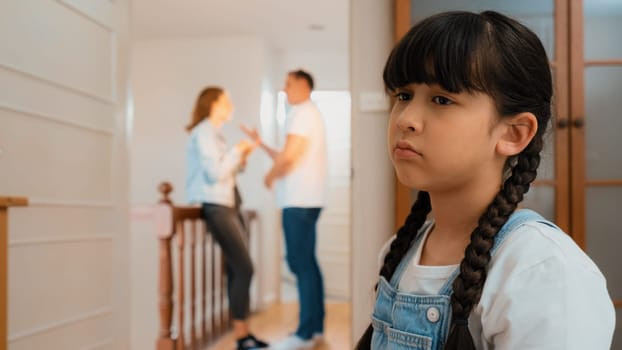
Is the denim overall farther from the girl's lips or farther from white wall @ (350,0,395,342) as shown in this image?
white wall @ (350,0,395,342)

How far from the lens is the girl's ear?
81 cm

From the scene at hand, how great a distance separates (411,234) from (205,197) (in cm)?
276

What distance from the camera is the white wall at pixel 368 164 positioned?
8.34ft

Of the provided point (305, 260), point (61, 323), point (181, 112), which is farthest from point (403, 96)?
point (181, 112)

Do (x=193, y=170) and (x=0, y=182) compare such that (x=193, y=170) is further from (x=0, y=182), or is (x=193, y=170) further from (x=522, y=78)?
(x=522, y=78)

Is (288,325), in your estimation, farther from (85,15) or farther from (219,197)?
(85,15)

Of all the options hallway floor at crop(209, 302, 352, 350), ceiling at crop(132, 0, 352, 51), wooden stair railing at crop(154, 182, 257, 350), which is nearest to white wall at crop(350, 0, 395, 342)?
wooden stair railing at crop(154, 182, 257, 350)

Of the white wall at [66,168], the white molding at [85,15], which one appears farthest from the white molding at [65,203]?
the white molding at [85,15]

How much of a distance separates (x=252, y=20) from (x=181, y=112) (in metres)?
1.15

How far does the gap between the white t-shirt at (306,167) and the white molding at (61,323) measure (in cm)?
129

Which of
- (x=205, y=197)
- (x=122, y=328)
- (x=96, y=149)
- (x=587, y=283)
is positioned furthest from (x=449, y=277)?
(x=205, y=197)

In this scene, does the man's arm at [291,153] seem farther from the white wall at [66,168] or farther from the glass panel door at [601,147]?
the glass panel door at [601,147]

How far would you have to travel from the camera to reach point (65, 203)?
7.52ft

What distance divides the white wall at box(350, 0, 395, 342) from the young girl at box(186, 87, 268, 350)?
1.23 m
